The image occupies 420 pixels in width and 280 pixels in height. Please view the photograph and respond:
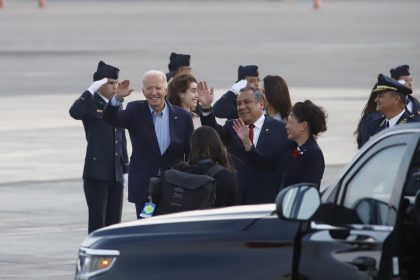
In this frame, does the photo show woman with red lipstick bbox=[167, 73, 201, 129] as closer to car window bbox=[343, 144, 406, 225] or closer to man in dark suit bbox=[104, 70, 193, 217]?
man in dark suit bbox=[104, 70, 193, 217]

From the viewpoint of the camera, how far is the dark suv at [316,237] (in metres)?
6.83

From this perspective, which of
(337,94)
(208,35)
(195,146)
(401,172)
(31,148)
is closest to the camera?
(401,172)

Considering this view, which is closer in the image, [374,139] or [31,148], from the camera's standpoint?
[374,139]

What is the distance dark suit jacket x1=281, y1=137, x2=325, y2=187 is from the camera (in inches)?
411

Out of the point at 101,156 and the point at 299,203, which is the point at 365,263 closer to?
the point at 299,203

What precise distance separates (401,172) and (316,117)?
374 centimetres

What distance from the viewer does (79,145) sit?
22.2 meters

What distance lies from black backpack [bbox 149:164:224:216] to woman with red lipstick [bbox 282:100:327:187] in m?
0.79

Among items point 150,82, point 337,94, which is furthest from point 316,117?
point 337,94

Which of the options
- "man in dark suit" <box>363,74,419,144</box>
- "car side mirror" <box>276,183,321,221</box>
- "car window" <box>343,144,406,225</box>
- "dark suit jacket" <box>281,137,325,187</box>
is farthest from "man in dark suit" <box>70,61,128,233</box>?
"car side mirror" <box>276,183,321,221</box>

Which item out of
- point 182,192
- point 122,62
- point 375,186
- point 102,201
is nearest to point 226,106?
point 102,201

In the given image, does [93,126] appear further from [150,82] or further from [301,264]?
[301,264]

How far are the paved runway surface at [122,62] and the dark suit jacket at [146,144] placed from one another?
91cm

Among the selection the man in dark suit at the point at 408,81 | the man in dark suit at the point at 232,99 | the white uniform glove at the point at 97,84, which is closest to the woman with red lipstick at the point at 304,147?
the man in dark suit at the point at 408,81
